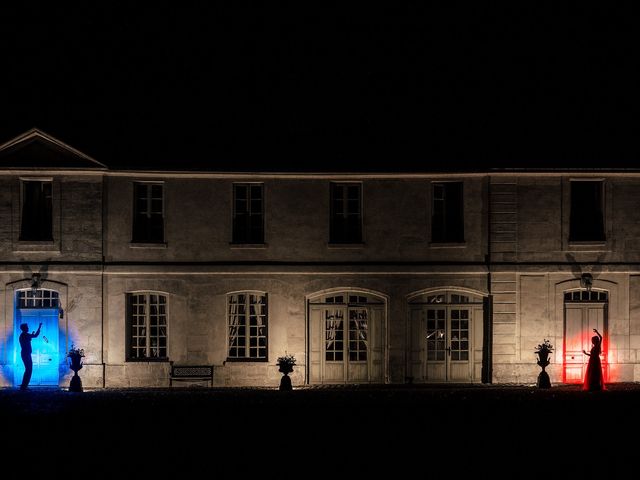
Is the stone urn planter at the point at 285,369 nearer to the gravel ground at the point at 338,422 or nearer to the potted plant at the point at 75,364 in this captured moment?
the gravel ground at the point at 338,422

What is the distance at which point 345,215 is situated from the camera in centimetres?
3011


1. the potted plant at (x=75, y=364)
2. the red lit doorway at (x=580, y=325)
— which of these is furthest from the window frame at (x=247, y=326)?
the red lit doorway at (x=580, y=325)

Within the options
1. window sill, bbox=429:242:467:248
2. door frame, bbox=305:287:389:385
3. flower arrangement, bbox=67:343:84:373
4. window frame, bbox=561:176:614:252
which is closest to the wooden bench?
flower arrangement, bbox=67:343:84:373

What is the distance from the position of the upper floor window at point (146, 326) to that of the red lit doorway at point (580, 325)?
11.0 m

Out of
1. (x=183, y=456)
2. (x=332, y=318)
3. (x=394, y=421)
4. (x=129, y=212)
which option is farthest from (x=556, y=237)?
(x=183, y=456)

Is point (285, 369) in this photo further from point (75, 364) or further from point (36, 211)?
point (36, 211)

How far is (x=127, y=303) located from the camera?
29.6 meters

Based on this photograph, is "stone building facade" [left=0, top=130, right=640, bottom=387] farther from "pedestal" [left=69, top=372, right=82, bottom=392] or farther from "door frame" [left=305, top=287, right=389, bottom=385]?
"pedestal" [left=69, top=372, right=82, bottom=392]

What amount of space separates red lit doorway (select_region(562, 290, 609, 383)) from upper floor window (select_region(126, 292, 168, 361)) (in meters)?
11.0

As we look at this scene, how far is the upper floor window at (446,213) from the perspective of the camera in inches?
1186

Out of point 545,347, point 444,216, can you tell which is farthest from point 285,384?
point 545,347

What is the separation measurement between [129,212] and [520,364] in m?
11.5

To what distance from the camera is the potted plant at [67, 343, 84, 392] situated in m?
28.4

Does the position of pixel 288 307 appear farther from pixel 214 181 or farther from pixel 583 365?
pixel 583 365
